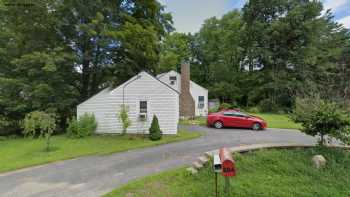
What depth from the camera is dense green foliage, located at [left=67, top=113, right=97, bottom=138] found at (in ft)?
40.9

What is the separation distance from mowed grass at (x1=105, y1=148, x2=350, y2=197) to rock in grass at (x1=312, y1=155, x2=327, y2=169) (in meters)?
0.12

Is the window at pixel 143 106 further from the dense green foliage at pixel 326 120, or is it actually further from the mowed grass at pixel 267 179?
the dense green foliage at pixel 326 120

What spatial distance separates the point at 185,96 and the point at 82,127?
439 inches

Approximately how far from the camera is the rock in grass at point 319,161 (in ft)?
19.0

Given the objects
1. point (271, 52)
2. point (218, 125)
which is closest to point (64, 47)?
point (218, 125)

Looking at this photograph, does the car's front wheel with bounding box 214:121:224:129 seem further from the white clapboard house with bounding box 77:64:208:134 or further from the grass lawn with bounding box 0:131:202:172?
the white clapboard house with bounding box 77:64:208:134

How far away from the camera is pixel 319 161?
5875 mm

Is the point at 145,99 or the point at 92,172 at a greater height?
the point at 145,99

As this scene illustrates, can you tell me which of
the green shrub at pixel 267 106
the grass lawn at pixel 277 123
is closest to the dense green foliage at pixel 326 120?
the grass lawn at pixel 277 123

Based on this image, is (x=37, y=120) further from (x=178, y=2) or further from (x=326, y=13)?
(x=326, y=13)

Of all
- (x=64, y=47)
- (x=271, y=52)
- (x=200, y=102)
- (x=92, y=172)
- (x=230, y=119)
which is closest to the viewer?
(x=92, y=172)

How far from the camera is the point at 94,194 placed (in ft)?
16.4

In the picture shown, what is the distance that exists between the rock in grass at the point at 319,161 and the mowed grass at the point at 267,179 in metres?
0.12

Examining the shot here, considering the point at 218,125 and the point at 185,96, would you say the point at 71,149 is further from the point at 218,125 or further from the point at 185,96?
the point at 185,96
